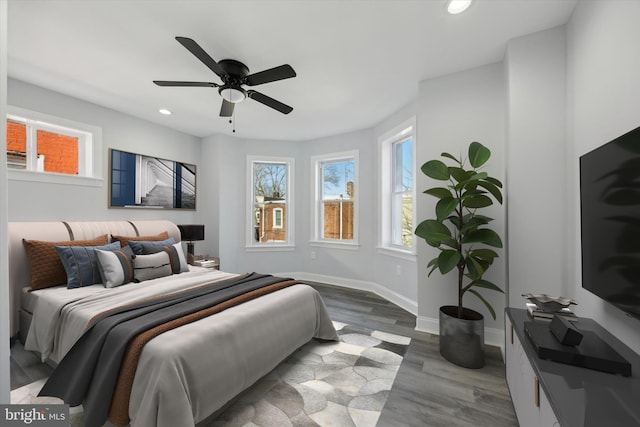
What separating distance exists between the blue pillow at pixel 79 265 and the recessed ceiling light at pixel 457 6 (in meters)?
3.63

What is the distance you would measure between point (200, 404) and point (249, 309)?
2.04 ft

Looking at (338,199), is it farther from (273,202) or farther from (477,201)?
(477,201)

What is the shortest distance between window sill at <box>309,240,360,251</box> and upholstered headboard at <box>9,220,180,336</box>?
8.46 feet

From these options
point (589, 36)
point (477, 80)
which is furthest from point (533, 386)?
point (477, 80)

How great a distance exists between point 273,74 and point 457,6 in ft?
4.49

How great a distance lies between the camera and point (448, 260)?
6.97 ft

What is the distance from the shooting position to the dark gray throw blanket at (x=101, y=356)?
4.55 ft

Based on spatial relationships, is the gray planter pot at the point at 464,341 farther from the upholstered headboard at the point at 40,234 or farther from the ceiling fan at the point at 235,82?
the upholstered headboard at the point at 40,234

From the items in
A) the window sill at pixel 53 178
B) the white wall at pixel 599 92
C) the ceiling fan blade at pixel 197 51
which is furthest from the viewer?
the window sill at pixel 53 178

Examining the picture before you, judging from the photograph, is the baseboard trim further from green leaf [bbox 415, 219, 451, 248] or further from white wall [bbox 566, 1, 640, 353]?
white wall [bbox 566, 1, 640, 353]

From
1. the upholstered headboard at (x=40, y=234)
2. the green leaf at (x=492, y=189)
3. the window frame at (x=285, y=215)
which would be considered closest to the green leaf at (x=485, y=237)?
the green leaf at (x=492, y=189)

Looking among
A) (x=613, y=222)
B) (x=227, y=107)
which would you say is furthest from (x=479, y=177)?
(x=227, y=107)

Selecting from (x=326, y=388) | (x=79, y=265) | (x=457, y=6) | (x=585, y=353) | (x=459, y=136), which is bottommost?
(x=326, y=388)

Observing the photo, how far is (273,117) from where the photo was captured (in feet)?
12.4
